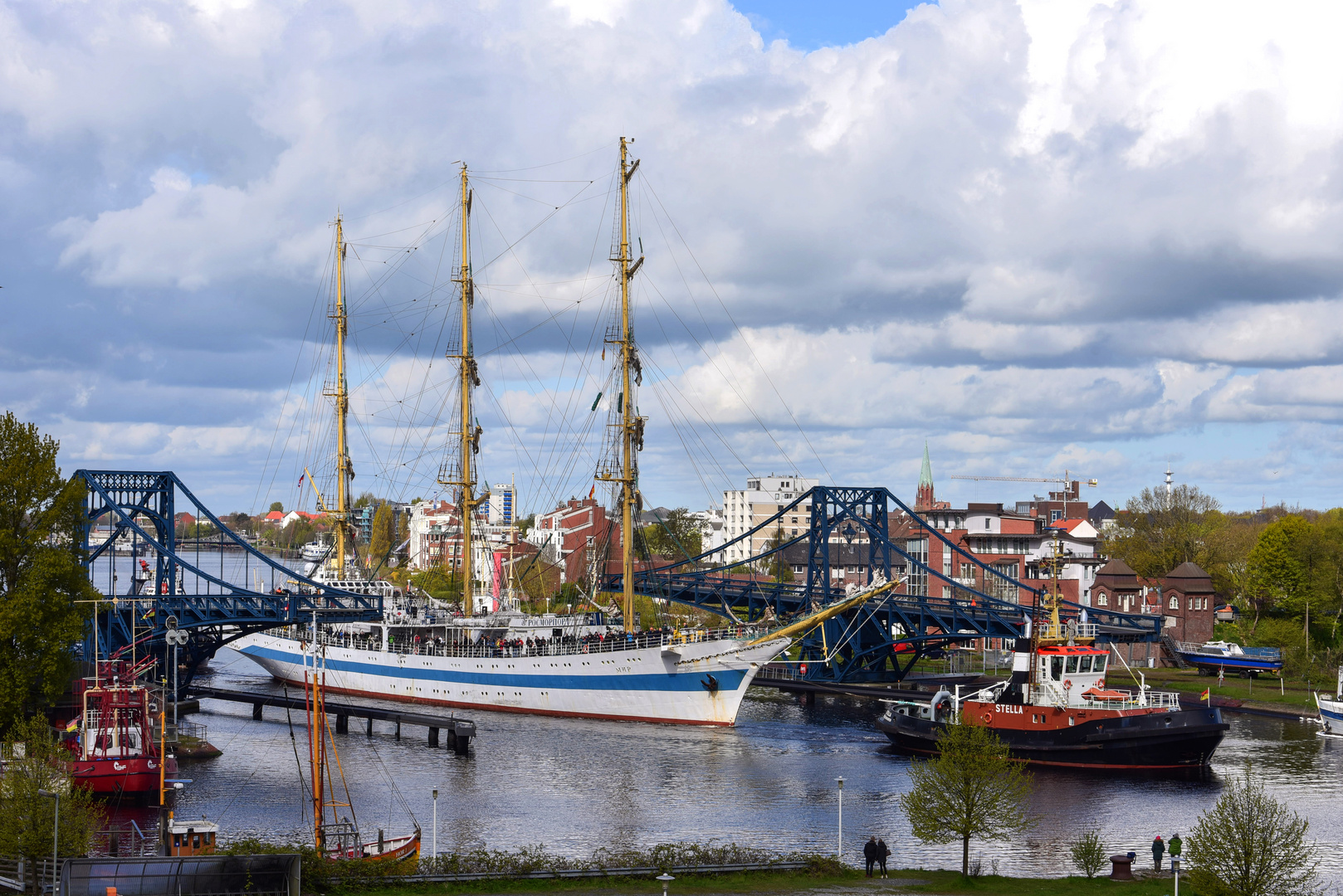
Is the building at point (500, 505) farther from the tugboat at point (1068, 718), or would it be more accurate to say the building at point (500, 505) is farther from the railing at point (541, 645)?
the tugboat at point (1068, 718)

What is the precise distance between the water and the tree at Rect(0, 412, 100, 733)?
7.27 m

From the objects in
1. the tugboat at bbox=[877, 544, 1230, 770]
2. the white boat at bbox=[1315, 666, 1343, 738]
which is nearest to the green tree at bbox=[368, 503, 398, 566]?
the tugboat at bbox=[877, 544, 1230, 770]

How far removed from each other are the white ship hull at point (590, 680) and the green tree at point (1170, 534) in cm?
6835

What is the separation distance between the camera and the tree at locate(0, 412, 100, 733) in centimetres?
4831

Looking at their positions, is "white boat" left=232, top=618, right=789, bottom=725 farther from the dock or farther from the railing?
the dock

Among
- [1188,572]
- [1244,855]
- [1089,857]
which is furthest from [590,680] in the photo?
[1188,572]

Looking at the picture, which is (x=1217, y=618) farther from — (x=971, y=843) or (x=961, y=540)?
(x=971, y=843)

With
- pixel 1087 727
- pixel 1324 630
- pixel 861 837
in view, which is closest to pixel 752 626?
pixel 1087 727

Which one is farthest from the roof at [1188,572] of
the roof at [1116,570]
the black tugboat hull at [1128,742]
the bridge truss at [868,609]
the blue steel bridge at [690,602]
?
the black tugboat hull at [1128,742]

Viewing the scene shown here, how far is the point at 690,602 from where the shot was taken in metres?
100

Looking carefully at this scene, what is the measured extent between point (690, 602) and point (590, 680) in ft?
85.3

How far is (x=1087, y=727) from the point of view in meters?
60.1

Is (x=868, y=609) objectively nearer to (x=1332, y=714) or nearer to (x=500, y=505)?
(x=1332, y=714)

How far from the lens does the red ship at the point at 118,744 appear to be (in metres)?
48.5
